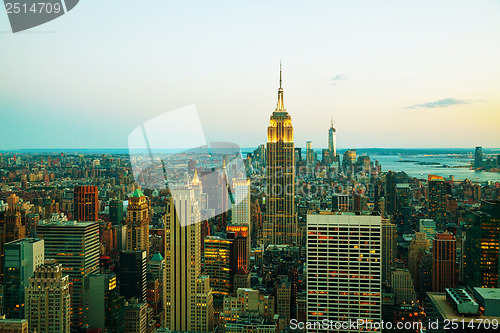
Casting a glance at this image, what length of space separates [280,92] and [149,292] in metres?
4.09

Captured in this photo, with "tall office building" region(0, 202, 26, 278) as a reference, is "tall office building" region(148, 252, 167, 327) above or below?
below

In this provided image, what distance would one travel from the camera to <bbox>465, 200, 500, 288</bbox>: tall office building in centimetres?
676

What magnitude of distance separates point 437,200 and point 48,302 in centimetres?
679

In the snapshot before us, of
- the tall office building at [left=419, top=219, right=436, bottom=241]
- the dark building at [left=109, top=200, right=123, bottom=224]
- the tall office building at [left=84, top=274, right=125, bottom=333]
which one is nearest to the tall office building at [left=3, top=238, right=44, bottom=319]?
the tall office building at [left=84, top=274, right=125, bottom=333]

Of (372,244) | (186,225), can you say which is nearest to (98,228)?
(186,225)

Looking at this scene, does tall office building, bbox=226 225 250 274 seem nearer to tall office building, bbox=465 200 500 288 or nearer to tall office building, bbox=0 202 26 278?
tall office building, bbox=0 202 26 278

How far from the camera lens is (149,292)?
7816 millimetres

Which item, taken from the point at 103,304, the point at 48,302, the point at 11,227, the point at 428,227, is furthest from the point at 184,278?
the point at 428,227

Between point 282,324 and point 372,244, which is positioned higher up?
point 372,244

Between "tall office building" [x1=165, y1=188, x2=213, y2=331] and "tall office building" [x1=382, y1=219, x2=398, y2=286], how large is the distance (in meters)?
2.87

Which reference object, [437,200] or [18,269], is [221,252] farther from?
[437,200]

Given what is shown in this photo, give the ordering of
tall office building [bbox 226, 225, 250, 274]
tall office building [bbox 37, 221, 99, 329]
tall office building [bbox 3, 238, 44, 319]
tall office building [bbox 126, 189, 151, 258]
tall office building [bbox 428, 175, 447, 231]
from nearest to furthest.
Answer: tall office building [bbox 3, 238, 44, 319] → tall office building [bbox 126, 189, 151, 258] → tall office building [bbox 37, 221, 99, 329] → tall office building [bbox 428, 175, 447, 231] → tall office building [bbox 226, 225, 250, 274]

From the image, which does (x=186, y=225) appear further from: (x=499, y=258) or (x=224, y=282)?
(x=499, y=258)

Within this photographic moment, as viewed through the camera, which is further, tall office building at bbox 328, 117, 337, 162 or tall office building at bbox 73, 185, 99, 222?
tall office building at bbox 328, 117, 337, 162
